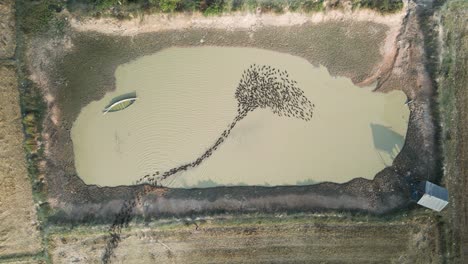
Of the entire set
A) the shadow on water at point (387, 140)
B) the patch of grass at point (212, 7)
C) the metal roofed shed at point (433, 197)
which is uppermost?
the patch of grass at point (212, 7)

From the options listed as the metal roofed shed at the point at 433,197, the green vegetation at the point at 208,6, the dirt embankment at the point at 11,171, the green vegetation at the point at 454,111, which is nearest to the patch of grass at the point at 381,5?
the green vegetation at the point at 208,6

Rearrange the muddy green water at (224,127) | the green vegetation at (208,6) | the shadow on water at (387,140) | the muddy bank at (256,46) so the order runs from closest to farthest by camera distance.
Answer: the green vegetation at (208,6) < the muddy bank at (256,46) < the muddy green water at (224,127) < the shadow on water at (387,140)

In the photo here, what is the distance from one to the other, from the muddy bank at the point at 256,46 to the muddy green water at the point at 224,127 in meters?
0.41

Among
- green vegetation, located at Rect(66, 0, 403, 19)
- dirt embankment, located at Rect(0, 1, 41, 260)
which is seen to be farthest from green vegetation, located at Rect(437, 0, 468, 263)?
dirt embankment, located at Rect(0, 1, 41, 260)

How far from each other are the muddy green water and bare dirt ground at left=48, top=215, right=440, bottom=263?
6.48ft

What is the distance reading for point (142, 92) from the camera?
1681cm

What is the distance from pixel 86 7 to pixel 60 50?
2287 millimetres

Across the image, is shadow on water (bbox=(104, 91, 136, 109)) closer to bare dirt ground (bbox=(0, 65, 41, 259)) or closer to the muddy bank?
the muddy bank

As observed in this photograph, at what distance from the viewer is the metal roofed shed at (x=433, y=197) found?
1568cm

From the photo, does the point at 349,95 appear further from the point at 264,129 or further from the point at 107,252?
the point at 107,252

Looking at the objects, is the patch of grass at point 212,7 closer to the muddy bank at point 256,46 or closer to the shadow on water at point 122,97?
the muddy bank at point 256,46

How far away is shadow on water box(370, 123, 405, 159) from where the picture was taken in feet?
55.4

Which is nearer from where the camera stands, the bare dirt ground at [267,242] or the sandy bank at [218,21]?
the bare dirt ground at [267,242]

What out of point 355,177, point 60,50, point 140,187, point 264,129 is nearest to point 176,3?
point 60,50
